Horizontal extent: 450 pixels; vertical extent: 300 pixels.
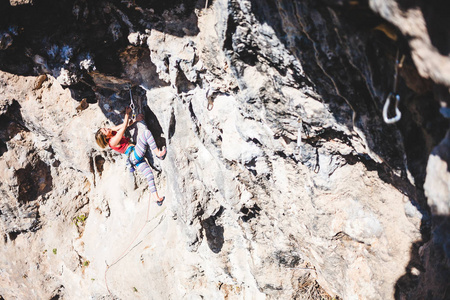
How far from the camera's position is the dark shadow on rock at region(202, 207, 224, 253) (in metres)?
5.75

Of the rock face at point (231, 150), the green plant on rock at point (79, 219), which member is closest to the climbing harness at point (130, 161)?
the rock face at point (231, 150)

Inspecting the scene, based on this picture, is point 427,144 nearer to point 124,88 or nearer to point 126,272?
point 124,88

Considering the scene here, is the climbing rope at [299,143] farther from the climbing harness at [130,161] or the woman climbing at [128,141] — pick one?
the climbing harness at [130,161]

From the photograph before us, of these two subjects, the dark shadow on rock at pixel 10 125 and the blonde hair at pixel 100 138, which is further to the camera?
the dark shadow on rock at pixel 10 125

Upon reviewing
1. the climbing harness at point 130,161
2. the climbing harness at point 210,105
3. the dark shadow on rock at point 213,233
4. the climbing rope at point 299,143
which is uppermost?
the climbing rope at point 299,143

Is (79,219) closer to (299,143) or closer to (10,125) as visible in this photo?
(10,125)

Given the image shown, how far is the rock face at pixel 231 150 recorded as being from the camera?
7.97 feet

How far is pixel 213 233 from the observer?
231 inches

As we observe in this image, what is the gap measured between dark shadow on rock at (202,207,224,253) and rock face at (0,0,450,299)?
0.04 m

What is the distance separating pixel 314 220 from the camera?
13.1 ft

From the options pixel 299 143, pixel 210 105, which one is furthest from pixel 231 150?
pixel 299 143

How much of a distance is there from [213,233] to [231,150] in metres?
2.27

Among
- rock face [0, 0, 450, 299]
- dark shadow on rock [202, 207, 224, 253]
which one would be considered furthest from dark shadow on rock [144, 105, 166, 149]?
dark shadow on rock [202, 207, 224, 253]

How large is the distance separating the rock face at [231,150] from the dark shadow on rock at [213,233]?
39mm
